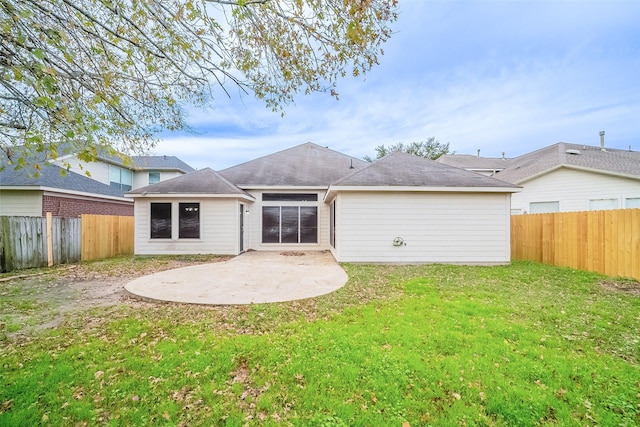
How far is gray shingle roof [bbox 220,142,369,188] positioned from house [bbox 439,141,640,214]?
366 inches

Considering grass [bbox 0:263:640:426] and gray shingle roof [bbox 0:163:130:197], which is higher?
gray shingle roof [bbox 0:163:130:197]

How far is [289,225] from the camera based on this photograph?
13.7 m

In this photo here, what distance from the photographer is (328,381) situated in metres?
2.86

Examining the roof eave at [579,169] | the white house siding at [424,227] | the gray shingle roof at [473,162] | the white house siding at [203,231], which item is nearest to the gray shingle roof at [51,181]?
the white house siding at [203,231]

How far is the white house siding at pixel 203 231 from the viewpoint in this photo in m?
11.6

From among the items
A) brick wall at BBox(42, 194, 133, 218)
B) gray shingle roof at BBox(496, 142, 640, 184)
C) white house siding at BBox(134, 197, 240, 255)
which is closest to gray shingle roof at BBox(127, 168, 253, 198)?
white house siding at BBox(134, 197, 240, 255)

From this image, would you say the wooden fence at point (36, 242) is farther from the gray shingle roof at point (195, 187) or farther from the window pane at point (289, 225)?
the window pane at point (289, 225)

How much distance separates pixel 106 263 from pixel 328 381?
33.9 ft

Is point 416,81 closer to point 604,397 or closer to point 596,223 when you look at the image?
point 596,223

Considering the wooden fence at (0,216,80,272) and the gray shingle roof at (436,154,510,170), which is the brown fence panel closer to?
the wooden fence at (0,216,80,272)

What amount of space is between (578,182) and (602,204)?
4.49 feet

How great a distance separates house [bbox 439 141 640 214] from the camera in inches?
500

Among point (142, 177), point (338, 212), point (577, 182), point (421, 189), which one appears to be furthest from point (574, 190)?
point (142, 177)

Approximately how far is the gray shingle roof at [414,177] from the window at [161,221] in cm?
701
